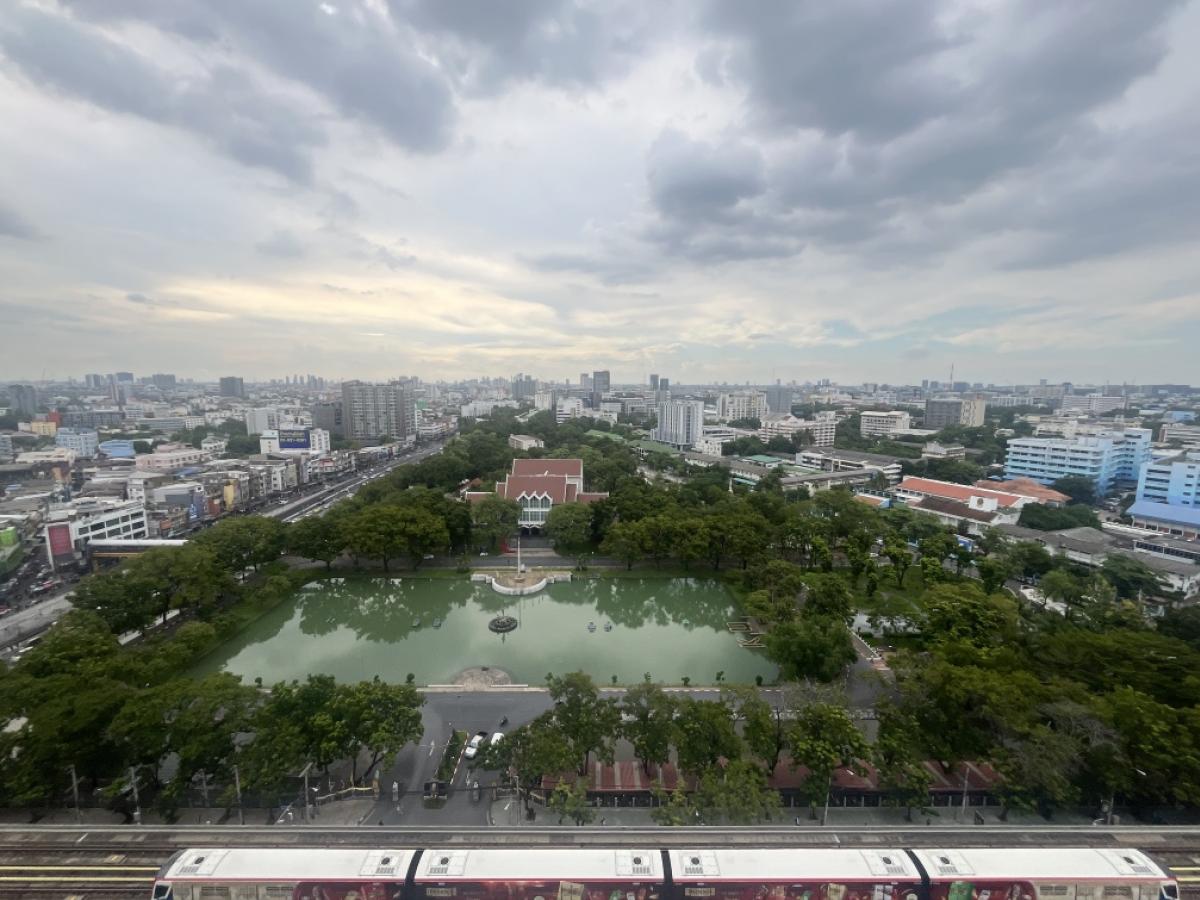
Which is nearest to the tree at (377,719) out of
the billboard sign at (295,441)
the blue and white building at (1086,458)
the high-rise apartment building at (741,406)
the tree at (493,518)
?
the tree at (493,518)

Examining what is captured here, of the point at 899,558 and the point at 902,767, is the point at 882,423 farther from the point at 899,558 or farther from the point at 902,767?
the point at 902,767

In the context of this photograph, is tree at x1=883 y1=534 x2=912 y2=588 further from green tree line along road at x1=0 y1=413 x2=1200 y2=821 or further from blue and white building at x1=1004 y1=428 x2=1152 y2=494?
blue and white building at x1=1004 y1=428 x2=1152 y2=494

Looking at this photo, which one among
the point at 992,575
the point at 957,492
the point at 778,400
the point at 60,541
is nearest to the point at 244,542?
the point at 60,541

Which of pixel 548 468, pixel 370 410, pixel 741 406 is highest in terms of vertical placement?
pixel 741 406

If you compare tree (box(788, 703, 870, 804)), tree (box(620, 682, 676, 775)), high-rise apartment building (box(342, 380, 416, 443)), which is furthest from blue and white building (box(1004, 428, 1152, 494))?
high-rise apartment building (box(342, 380, 416, 443))

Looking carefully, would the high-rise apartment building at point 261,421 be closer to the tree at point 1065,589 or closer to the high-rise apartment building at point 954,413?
the tree at point 1065,589

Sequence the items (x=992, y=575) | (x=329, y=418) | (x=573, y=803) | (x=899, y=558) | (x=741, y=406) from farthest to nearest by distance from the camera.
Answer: (x=741, y=406) → (x=329, y=418) → (x=899, y=558) → (x=992, y=575) → (x=573, y=803)
